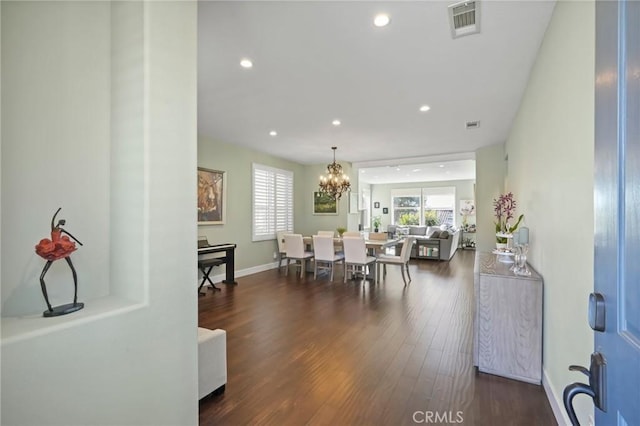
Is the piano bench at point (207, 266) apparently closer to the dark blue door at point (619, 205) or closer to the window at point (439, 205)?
the dark blue door at point (619, 205)

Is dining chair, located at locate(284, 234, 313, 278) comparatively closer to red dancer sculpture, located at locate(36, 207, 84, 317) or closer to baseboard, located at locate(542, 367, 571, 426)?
baseboard, located at locate(542, 367, 571, 426)

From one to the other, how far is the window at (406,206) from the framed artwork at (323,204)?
22.6 ft

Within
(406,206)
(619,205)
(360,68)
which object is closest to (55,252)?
(619,205)

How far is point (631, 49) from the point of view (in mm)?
612

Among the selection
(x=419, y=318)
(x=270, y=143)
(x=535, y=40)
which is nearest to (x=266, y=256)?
(x=270, y=143)

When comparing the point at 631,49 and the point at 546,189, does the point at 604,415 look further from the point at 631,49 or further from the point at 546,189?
the point at 546,189

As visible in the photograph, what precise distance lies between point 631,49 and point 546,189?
202cm

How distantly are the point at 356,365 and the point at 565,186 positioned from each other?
2.08 metres

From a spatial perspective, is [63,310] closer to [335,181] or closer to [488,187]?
[335,181]

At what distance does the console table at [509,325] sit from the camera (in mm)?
2322

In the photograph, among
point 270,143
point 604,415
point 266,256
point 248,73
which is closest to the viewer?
point 604,415

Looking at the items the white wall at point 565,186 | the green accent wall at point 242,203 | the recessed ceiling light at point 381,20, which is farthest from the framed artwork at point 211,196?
the white wall at point 565,186

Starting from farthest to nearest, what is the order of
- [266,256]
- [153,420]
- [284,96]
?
[266,256]
[284,96]
[153,420]

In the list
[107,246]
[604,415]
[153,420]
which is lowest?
[153,420]
